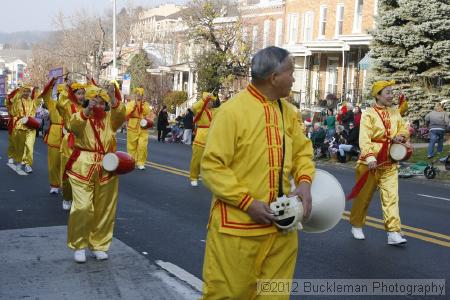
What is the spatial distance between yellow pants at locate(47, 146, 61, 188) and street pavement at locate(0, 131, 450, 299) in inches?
11.8

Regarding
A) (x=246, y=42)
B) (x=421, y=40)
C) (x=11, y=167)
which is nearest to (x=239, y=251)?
(x=11, y=167)

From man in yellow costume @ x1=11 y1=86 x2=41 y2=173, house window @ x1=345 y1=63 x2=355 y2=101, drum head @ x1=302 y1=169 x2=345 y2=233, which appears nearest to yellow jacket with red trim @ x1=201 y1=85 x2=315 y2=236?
drum head @ x1=302 y1=169 x2=345 y2=233

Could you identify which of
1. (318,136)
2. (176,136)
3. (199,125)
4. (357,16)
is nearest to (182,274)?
(199,125)

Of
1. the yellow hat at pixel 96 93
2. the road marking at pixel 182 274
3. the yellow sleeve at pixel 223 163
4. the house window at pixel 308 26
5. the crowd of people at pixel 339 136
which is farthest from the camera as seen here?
the house window at pixel 308 26

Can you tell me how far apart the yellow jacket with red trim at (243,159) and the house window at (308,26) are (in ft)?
118

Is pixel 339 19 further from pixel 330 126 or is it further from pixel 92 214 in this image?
pixel 92 214

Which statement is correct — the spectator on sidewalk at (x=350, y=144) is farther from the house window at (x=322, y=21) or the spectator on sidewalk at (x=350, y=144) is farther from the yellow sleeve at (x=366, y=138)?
the house window at (x=322, y=21)

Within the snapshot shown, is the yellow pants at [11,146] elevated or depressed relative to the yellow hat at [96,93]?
depressed

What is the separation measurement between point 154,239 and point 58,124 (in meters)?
4.71

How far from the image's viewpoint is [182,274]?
6457 mm

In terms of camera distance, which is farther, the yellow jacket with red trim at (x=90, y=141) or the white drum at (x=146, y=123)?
the white drum at (x=146, y=123)

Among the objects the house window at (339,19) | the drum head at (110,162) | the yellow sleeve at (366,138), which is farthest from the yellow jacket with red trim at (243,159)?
the house window at (339,19)

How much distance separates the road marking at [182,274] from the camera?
6099 millimetres

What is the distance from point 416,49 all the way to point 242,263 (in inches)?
924
